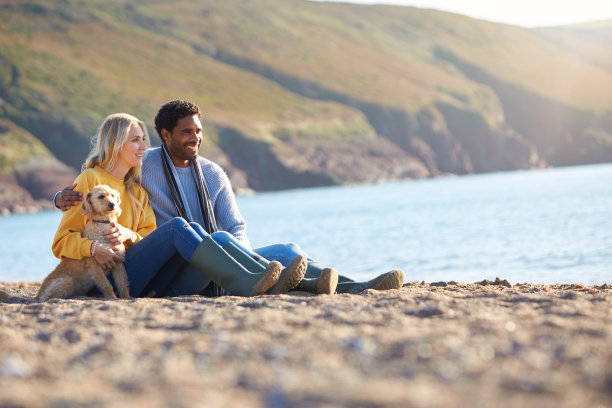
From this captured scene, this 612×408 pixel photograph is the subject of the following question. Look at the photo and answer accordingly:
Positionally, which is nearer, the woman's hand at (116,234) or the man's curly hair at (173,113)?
the woman's hand at (116,234)

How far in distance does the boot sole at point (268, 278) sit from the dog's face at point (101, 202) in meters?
1.47

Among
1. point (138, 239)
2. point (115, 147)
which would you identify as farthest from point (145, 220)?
point (115, 147)

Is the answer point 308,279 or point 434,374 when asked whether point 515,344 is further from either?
point 308,279

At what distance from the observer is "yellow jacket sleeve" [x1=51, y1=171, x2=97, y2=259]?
6.96 meters

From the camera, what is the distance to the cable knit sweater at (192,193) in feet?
24.3

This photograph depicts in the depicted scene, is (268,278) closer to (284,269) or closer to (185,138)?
(284,269)

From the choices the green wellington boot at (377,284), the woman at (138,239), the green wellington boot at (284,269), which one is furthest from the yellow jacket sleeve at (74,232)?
the green wellington boot at (377,284)

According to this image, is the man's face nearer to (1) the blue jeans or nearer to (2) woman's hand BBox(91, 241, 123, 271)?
(1) the blue jeans

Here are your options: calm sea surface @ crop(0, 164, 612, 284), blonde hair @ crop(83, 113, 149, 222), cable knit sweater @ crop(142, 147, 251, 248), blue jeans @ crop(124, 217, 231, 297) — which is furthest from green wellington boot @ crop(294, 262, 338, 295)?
calm sea surface @ crop(0, 164, 612, 284)

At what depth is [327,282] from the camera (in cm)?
666

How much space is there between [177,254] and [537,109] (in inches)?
5682

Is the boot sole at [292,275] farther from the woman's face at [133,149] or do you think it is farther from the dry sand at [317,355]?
the woman's face at [133,149]

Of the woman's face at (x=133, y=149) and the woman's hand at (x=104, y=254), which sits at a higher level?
the woman's face at (x=133, y=149)

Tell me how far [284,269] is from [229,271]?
489mm
